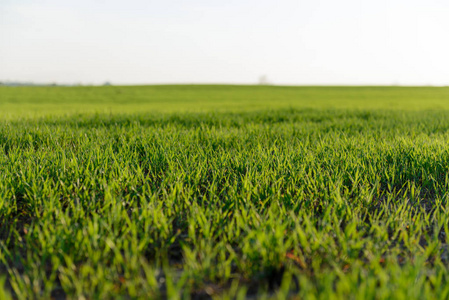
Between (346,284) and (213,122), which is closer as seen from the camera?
(346,284)

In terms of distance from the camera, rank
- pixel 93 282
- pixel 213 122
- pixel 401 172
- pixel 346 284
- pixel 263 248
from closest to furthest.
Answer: pixel 346 284 → pixel 93 282 → pixel 263 248 → pixel 401 172 → pixel 213 122

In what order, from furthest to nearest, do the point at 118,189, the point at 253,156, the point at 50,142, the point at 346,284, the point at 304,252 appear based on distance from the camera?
1. the point at 50,142
2. the point at 253,156
3. the point at 118,189
4. the point at 304,252
5. the point at 346,284

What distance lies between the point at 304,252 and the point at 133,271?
2.75ft

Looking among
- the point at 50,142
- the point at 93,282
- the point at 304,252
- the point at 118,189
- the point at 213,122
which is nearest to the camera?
the point at 93,282

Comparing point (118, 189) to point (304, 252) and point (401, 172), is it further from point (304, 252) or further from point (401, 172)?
point (401, 172)

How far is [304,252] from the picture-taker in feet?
5.31

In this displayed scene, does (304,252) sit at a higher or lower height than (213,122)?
lower

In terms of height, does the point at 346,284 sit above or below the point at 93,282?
above

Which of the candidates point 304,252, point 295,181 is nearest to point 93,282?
point 304,252

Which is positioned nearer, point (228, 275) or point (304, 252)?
point (228, 275)

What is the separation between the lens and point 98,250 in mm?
1545

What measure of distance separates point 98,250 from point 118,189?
3.09 feet

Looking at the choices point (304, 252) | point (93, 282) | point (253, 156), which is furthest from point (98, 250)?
point (253, 156)

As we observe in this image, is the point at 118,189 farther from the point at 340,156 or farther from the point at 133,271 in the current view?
the point at 340,156
